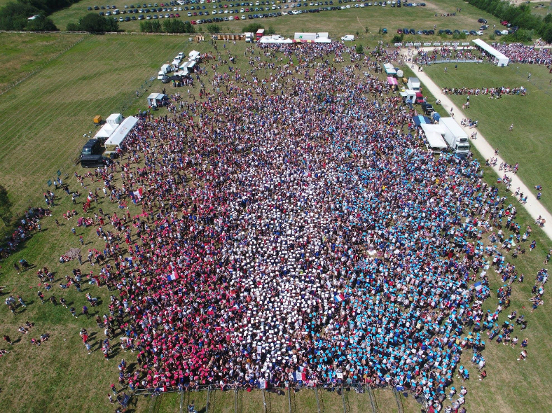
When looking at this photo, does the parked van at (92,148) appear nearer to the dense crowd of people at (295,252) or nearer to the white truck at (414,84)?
the dense crowd of people at (295,252)

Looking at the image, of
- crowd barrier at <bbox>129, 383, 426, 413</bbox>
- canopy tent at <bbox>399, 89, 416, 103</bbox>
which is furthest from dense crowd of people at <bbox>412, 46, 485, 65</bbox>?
crowd barrier at <bbox>129, 383, 426, 413</bbox>

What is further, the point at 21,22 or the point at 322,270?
the point at 21,22

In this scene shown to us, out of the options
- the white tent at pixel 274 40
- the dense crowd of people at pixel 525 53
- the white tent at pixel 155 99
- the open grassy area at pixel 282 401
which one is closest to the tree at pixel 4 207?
the open grassy area at pixel 282 401

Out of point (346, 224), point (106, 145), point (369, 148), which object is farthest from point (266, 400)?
point (106, 145)

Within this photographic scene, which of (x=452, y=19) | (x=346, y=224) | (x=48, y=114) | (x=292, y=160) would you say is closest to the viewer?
(x=346, y=224)

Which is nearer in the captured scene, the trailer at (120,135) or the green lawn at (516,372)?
the green lawn at (516,372)

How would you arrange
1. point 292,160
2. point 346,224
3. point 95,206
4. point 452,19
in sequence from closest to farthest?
point 346,224 < point 95,206 < point 292,160 < point 452,19

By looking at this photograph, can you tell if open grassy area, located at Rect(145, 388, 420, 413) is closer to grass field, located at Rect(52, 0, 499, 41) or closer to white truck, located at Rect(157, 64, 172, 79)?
white truck, located at Rect(157, 64, 172, 79)

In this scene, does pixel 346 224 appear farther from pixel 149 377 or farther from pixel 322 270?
pixel 149 377
